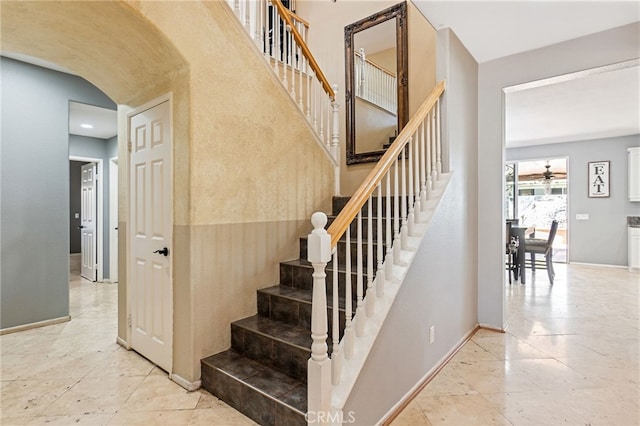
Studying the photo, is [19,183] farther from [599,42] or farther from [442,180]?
[599,42]

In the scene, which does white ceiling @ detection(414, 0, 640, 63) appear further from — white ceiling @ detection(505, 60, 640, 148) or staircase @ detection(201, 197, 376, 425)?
staircase @ detection(201, 197, 376, 425)

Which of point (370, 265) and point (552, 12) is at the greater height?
point (552, 12)

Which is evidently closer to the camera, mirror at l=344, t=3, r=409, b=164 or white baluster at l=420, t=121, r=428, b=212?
white baluster at l=420, t=121, r=428, b=212

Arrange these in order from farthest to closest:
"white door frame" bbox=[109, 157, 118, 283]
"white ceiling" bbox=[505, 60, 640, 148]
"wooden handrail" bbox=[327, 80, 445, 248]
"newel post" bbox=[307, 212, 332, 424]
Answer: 1. "white door frame" bbox=[109, 157, 118, 283]
2. "white ceiling" bbox=[505, 60, 640, 148]
3. "wooden handrail" bbox=[327, 80, 445, 248]
4. "newel post" bbox=[307, 212, 332, 424]

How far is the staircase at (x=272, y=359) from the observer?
6.06 ft

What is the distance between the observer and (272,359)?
85.1 inches

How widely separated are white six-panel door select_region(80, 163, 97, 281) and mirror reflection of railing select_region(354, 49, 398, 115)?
199 inches

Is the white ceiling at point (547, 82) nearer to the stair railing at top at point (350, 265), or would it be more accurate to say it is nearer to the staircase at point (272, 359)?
the stair railing at top at point (350, 265)

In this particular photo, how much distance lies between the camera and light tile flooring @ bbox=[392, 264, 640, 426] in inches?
79.0

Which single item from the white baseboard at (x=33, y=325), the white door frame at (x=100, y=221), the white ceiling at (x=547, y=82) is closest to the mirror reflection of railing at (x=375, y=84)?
the white ceiling at (x=547, y=82)

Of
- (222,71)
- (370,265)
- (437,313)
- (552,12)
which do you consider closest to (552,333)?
(437,313)

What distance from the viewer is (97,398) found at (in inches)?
86.0

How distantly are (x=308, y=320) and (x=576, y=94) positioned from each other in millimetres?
5004

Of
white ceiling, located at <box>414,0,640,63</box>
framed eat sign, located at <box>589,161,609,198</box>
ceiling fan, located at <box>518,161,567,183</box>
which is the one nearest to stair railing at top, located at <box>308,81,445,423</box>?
white ceiling, located at <box>414,0,640,63</box>
